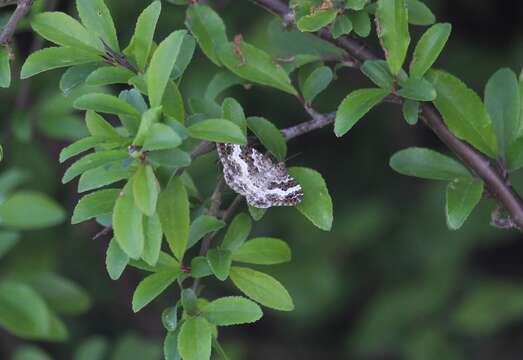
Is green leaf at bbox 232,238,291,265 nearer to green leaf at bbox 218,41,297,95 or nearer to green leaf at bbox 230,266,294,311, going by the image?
green leaf at bbox 230,266,294,311

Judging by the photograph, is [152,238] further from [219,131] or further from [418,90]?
[418,90]

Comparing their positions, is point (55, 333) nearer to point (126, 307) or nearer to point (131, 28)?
point (126, 307)

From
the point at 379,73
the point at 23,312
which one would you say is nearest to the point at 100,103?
the point at 379,73

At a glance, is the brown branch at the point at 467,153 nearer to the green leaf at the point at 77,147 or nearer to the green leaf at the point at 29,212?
the green leaf at the point at 77,147

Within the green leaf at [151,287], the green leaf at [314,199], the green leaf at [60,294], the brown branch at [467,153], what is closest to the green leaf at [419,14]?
the brown branch at [467,153]

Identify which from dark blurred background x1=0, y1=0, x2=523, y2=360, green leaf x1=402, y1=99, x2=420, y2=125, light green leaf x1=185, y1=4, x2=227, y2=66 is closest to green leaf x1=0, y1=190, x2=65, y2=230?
dark blurred background x1=0, y1=0, x2=523, y2=360

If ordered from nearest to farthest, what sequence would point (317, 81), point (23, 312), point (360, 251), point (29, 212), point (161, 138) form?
point (161, 138), point (317, 81), point (23, 312), point (29, 212), point (360, 251)
